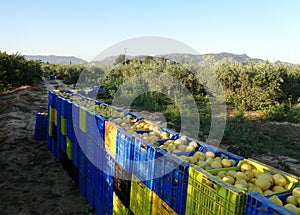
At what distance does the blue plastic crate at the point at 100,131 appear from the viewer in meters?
4.70

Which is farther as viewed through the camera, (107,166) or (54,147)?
(54,147)

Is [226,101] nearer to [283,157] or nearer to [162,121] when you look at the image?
[162,121]

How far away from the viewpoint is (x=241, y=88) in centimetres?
1703

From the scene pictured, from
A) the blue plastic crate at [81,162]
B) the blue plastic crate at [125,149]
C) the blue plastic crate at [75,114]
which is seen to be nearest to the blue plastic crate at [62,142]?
the blue plastic crate at [75,114]

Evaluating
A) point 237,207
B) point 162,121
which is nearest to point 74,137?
point 237,207

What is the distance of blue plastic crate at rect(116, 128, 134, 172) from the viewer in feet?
12.2

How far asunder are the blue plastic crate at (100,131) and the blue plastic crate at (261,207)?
9.85 ft

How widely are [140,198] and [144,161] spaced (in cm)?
47

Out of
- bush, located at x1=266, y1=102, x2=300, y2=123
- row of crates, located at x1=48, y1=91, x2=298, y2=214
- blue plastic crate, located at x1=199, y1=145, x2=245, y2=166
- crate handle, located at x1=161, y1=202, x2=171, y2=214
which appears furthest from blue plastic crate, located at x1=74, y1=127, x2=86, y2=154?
bush, located at x1=266, y1=102, x2=300, y2=123

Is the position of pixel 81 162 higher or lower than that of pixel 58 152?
higher

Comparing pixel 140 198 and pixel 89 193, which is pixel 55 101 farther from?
pixel 140 198

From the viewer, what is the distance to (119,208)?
4.00 meters

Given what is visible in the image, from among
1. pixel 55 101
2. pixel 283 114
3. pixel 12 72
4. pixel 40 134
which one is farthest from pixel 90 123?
pixel 12 72

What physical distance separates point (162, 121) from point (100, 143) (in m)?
8.93
